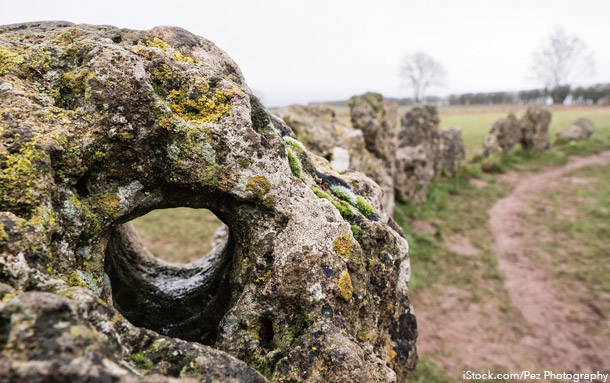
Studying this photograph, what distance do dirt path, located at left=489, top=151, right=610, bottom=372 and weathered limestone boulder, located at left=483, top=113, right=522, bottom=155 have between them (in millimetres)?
7566

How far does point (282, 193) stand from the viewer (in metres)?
3.42

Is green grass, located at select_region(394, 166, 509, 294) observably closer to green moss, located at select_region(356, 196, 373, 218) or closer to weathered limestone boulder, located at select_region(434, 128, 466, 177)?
weathered limestone boulder, located at select_region(434, 128, 466, 177)

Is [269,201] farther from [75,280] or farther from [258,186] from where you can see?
[75,280]

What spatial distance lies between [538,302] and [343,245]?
8.41 m

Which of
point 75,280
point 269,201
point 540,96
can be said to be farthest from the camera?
point 540,96

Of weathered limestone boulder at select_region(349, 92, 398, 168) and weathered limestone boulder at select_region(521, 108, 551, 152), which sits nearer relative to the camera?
weathered limestone boulder at select_region(349, 92, 398, 168)

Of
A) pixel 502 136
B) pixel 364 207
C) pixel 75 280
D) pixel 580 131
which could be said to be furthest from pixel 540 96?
pixel 75 280

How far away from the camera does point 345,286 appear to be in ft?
10.8

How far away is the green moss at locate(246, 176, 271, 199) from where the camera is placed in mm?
3273

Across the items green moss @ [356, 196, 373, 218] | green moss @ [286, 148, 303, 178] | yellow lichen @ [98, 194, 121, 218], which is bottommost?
green moss @ [356, 196, 373, 218]

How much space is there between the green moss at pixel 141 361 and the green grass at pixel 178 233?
8688 mm

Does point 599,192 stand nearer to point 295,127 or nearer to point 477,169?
point 477,169

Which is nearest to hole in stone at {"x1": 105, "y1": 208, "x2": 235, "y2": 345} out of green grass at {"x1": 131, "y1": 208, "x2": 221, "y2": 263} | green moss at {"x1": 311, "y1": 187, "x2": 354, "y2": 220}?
green moss at {"x1": 311, "y1": 187, "x2": 354, "y2": 220}

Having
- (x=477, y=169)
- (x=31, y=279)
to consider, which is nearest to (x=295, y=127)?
(x=31, y=279)
